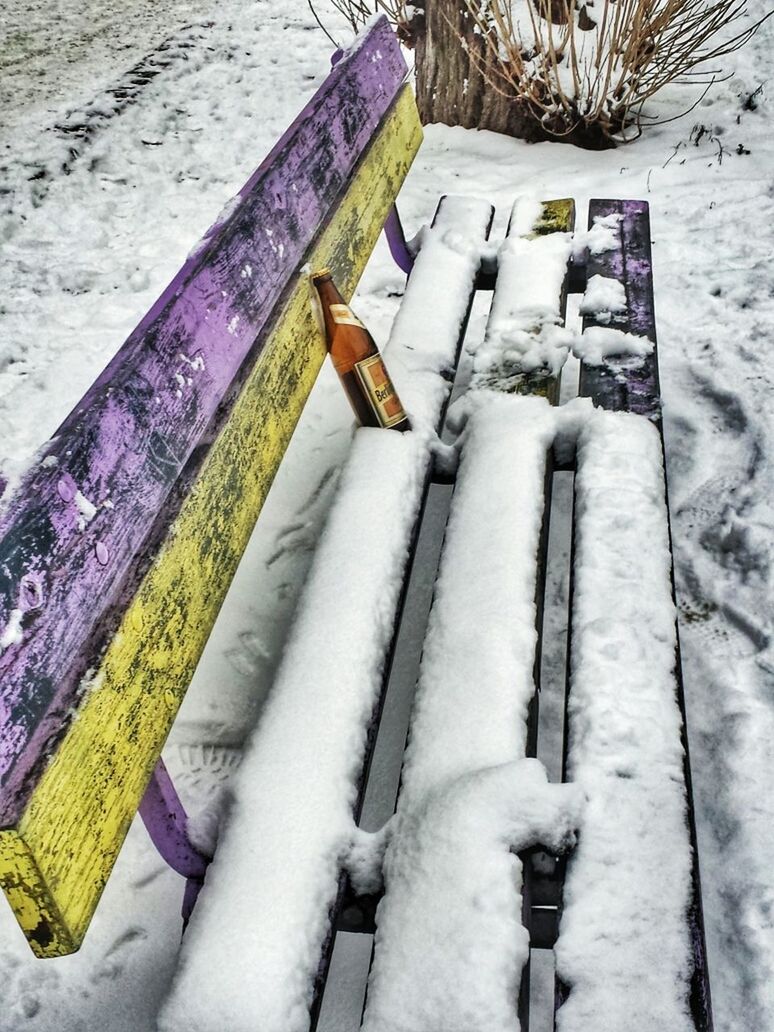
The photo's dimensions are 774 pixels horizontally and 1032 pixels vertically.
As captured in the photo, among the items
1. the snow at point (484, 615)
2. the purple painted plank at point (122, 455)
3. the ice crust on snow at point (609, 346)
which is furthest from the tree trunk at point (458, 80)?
the snow at point (484, 615)

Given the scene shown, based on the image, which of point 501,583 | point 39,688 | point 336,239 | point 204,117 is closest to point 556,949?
point 501,583

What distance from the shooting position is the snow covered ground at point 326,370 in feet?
5.11

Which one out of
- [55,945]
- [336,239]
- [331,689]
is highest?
[336,239]

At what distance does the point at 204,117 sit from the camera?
15.1 ft

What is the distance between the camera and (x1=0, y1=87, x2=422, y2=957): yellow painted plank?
3.08ft

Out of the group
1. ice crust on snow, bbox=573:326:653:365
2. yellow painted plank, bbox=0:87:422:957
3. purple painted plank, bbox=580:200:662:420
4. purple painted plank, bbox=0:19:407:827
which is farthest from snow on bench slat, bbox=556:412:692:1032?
purple painted plank, bbox=0:19:407:827

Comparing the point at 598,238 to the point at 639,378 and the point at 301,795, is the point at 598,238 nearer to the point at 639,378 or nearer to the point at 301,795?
the point at 639,378

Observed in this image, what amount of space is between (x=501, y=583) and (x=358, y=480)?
16.2 inches

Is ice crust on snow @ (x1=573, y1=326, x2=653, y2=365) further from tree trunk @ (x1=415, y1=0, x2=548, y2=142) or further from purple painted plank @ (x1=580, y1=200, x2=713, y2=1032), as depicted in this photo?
tree trunk @ (x1=415, y1=0, x2=548, y2=142)

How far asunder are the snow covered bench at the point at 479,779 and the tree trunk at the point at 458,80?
2696 millimetres

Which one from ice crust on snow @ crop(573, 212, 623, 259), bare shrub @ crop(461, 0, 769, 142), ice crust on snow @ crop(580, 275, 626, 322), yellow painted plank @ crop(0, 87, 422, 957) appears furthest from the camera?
bare shrub @ crop(461, 0, 769, 142)

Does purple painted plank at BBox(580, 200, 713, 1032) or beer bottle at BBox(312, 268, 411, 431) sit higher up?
beer bottle at BBox(312, 268, 411, 431)

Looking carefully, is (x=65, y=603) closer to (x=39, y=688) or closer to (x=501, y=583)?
(x=39, y=688)

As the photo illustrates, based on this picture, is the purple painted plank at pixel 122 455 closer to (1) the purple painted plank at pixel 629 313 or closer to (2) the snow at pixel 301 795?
(2) the snow at pixel 301 795
